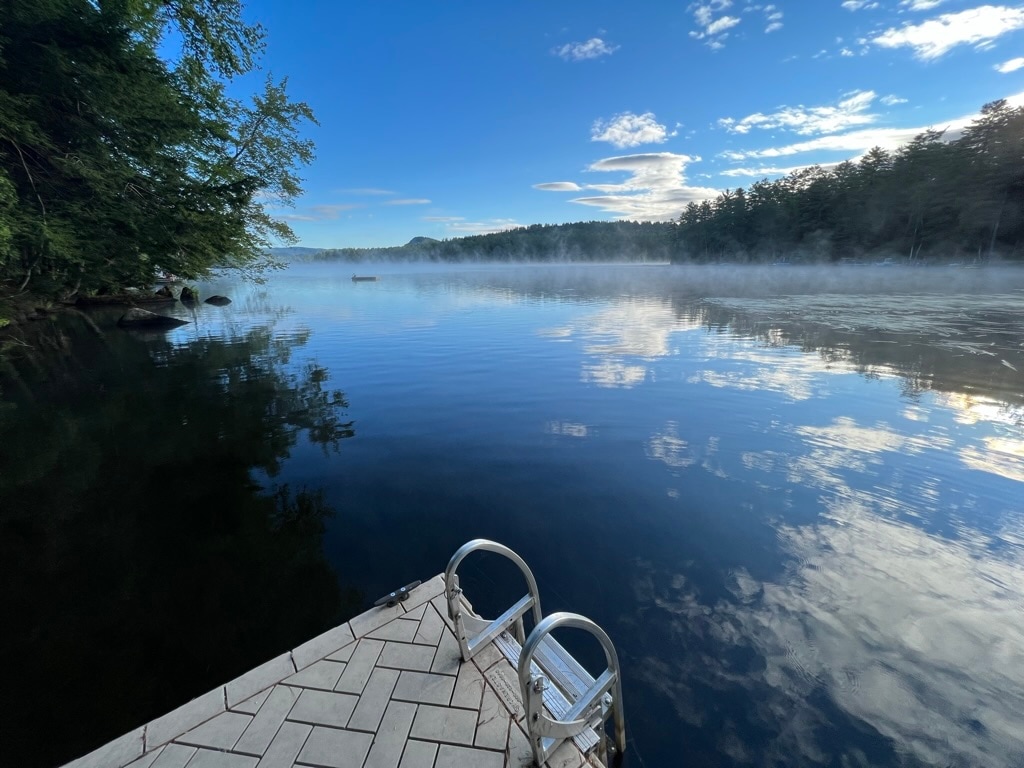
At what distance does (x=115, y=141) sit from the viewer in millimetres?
14664

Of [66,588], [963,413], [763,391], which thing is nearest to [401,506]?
[66,588]

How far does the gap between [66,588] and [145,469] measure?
3809 millimetres

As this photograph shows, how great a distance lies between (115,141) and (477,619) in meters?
20.4

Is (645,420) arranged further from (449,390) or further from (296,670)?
(296,670)

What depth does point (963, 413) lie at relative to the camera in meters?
10.2

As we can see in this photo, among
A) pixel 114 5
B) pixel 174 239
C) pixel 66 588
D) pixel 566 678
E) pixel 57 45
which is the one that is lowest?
pixel 66 588

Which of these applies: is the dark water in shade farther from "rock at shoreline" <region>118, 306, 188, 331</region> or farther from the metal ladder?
"rock at shoreline" <region>118, 306, 188, 331</region>

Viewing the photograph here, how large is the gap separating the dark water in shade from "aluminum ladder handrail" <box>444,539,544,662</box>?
54.0 inches

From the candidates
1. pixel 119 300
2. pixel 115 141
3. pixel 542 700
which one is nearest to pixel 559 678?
pixel 542 700

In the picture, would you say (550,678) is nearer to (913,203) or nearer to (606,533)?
(606,533)

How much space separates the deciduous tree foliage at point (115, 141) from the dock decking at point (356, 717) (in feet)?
43.0

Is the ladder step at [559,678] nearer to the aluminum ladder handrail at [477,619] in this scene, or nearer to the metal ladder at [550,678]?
the metal ladder at [550,678]

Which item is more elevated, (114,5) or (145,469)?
(114,5)

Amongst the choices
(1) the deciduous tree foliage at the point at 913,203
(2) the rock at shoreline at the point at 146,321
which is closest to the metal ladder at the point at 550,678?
(2) the rock at shoreline at the point at 146,321
